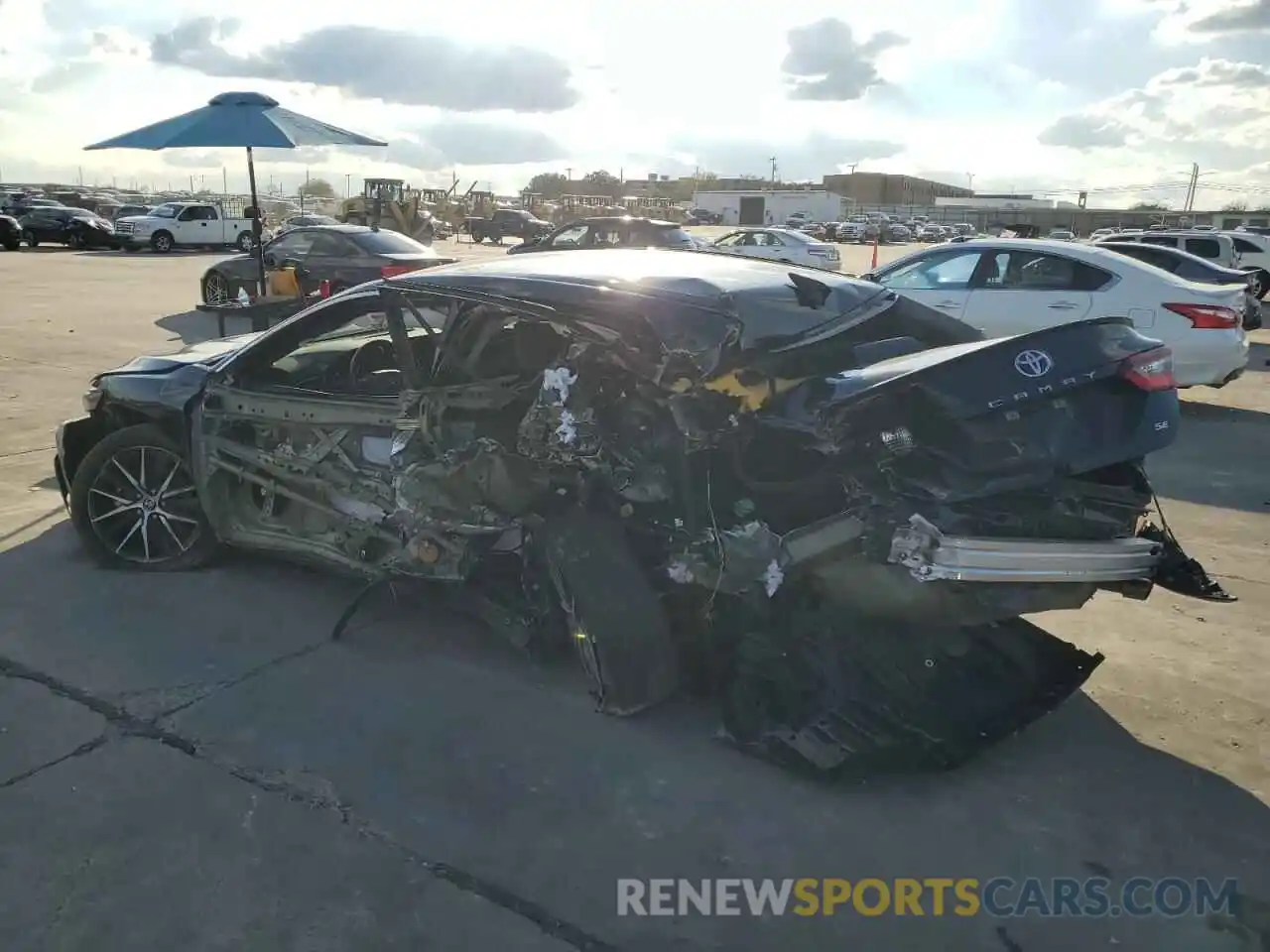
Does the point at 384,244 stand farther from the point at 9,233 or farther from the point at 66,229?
the point at 66,229

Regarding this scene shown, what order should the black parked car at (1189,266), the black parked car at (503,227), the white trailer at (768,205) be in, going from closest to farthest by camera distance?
the black parked car at (1189,266) → the black parked car at (503,227) → the white trailer at (768,205)

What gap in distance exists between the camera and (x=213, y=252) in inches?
1291

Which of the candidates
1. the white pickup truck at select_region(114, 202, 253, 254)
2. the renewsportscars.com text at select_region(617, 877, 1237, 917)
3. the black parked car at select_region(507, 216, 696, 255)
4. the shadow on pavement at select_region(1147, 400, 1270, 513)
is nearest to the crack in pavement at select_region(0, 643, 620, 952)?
the renewsportscars.com text at select_region(617, 877, 1237, 917)

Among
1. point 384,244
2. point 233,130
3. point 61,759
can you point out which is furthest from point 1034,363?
point 384,244

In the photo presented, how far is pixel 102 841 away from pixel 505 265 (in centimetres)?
272

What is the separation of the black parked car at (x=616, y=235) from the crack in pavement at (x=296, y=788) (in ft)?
46.9

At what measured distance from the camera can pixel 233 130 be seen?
1032cm

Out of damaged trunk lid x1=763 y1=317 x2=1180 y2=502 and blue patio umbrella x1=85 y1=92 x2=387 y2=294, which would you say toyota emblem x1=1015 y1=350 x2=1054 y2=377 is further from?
blue patio umbrella x1=85 y1=92 x2=387 y2=294

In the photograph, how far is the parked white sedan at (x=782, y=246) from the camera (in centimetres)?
2203

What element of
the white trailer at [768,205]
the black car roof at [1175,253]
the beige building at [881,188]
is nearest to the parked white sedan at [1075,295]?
the black car roof at [1175,253]

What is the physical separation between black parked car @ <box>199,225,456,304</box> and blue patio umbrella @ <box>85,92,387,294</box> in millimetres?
3254

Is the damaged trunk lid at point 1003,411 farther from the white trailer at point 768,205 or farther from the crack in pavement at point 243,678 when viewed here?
the white trailer at point 768,205

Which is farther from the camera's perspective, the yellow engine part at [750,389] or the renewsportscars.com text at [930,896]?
the yellow engine part at [750,389]

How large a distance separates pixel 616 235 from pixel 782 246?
16.4 feet
